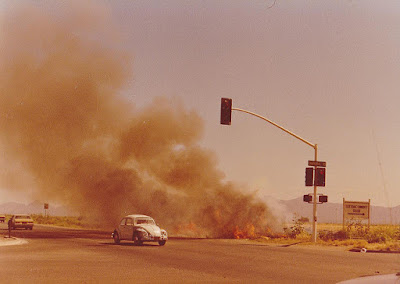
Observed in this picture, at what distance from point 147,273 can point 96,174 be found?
153 feet

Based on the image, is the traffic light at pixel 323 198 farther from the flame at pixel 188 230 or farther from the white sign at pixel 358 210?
the flame at pixel 188 230

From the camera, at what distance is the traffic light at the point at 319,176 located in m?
32.1

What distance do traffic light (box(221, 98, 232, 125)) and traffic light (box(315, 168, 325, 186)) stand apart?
23.9ft

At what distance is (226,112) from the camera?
27281 millimetres

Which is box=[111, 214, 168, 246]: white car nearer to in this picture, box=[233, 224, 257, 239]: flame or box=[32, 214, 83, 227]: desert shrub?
box=[233, 224, 257, 239]: flame

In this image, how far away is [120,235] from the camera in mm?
29125

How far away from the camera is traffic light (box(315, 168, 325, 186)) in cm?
3212

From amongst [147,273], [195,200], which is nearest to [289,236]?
[195,200]

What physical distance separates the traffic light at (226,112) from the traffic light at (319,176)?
7288 mm

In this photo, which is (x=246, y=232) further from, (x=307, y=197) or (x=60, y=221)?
(x=60, y=221)

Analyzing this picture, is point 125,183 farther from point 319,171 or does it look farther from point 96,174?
point 319,171

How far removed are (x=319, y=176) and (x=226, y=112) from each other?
7.70 metres

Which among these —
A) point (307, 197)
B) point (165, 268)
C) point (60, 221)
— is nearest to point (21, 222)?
point (307, 197)

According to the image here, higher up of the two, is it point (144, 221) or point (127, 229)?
point (144, 221)
